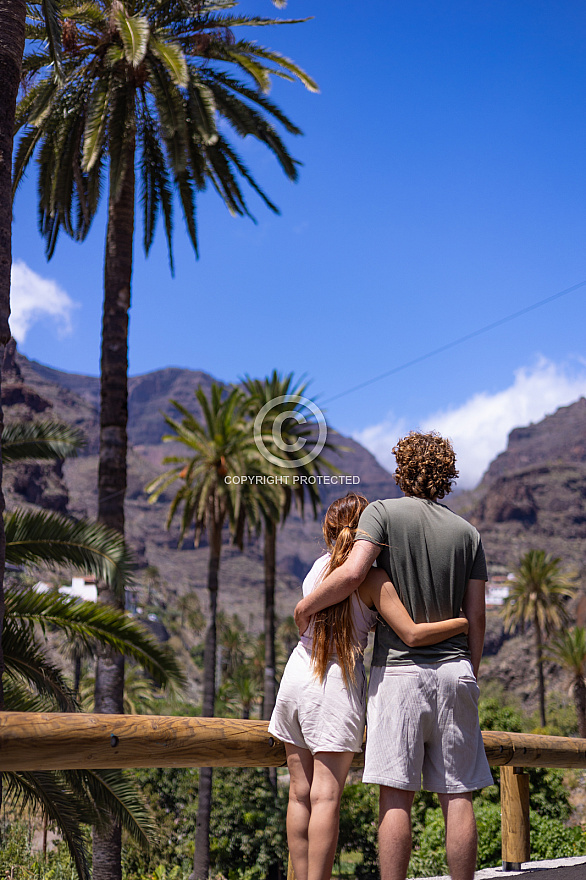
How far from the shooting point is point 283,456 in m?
27.5

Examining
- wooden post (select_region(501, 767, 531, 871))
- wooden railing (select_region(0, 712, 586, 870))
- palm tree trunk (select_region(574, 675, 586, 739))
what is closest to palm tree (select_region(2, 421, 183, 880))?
wooden post (select_region(501, 767, 531, 871))

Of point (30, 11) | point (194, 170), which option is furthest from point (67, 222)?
point (30, 11)

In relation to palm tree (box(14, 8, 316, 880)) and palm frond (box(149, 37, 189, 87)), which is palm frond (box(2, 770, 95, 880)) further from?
palm frond (box(149, 37, 189, 87))

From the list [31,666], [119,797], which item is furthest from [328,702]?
[31,666]

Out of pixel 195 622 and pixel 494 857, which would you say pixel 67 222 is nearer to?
pixel 494 857

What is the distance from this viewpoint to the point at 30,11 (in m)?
10.3

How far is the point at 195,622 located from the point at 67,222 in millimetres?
105812

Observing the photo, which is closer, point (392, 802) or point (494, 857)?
point (392, 802)

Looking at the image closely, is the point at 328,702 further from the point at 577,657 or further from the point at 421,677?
the point at 577,657

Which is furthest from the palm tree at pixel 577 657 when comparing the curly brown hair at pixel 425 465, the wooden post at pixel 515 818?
the curly brown hair at pixel 425 465

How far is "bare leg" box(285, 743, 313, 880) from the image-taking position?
279cm

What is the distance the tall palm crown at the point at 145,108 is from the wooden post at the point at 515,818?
868 cm

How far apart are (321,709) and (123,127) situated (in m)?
10.1

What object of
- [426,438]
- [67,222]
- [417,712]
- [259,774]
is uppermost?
[67,222]
